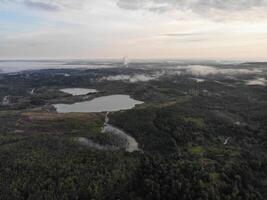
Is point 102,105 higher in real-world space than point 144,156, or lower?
lower

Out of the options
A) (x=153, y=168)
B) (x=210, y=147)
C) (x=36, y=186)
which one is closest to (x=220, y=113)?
(x=210, y=147)

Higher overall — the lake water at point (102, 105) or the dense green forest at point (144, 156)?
the dense green forest at point (144, 156)

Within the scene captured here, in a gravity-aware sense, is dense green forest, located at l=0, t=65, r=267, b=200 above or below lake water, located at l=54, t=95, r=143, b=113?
above

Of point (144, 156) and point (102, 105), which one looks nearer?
point (144, 156)

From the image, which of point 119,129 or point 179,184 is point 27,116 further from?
point 179,184

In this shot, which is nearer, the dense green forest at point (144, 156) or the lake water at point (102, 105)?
the dense green forest at point (144, 156)
